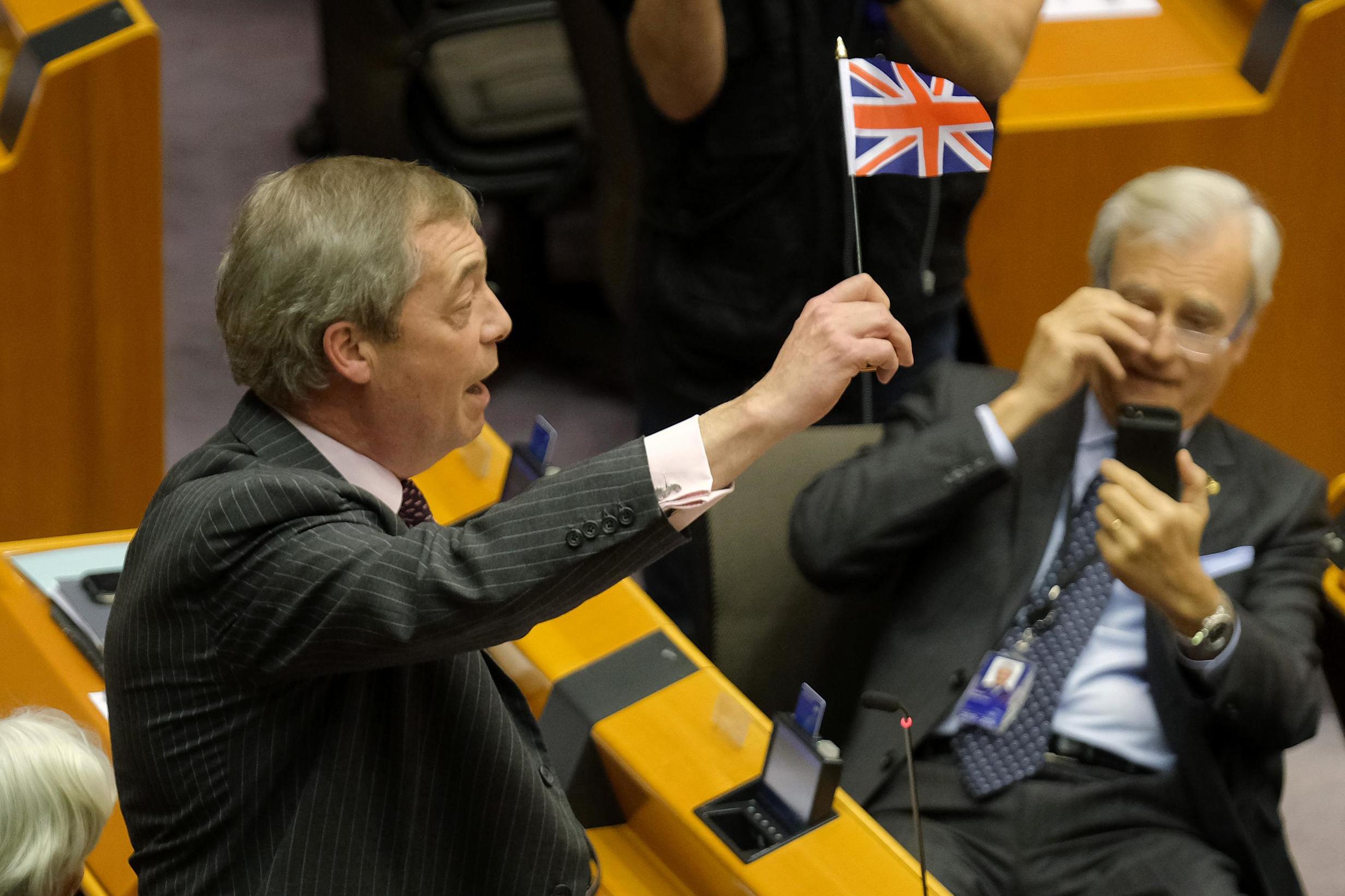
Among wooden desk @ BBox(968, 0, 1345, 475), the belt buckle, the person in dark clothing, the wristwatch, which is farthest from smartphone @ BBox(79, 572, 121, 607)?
wooden desk @ BBox(968, 0, 1345, 475)

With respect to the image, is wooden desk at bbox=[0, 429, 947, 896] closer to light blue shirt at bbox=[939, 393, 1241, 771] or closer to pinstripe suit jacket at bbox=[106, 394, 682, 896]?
pinstripe suit jacket at bbox=[106, 394, 682, 896]

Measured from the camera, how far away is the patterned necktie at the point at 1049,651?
218 cm

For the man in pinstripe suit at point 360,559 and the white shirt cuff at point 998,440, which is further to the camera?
the white shirt cuff at point 998,440

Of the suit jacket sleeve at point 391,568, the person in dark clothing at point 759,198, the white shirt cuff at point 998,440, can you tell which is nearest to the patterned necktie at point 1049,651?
the white shirt cuff at point 998,440

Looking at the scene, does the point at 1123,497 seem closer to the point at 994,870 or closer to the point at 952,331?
the point at 994,870

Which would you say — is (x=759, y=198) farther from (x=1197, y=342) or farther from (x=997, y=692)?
(x=997, y=692)

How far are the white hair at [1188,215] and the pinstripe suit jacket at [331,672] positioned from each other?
46.4 inches

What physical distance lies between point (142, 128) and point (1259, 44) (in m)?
2.27

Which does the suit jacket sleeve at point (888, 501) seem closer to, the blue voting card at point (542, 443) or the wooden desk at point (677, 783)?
the wooden desk at point (677, 783)

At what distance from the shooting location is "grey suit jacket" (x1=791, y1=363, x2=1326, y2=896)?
6.94 feet

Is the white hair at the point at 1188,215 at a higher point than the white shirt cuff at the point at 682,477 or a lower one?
lower

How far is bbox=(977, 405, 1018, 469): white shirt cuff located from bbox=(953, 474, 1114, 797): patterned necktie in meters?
0.13

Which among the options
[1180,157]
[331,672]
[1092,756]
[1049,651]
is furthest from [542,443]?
[1180,157]

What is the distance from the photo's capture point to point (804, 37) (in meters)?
2.46
